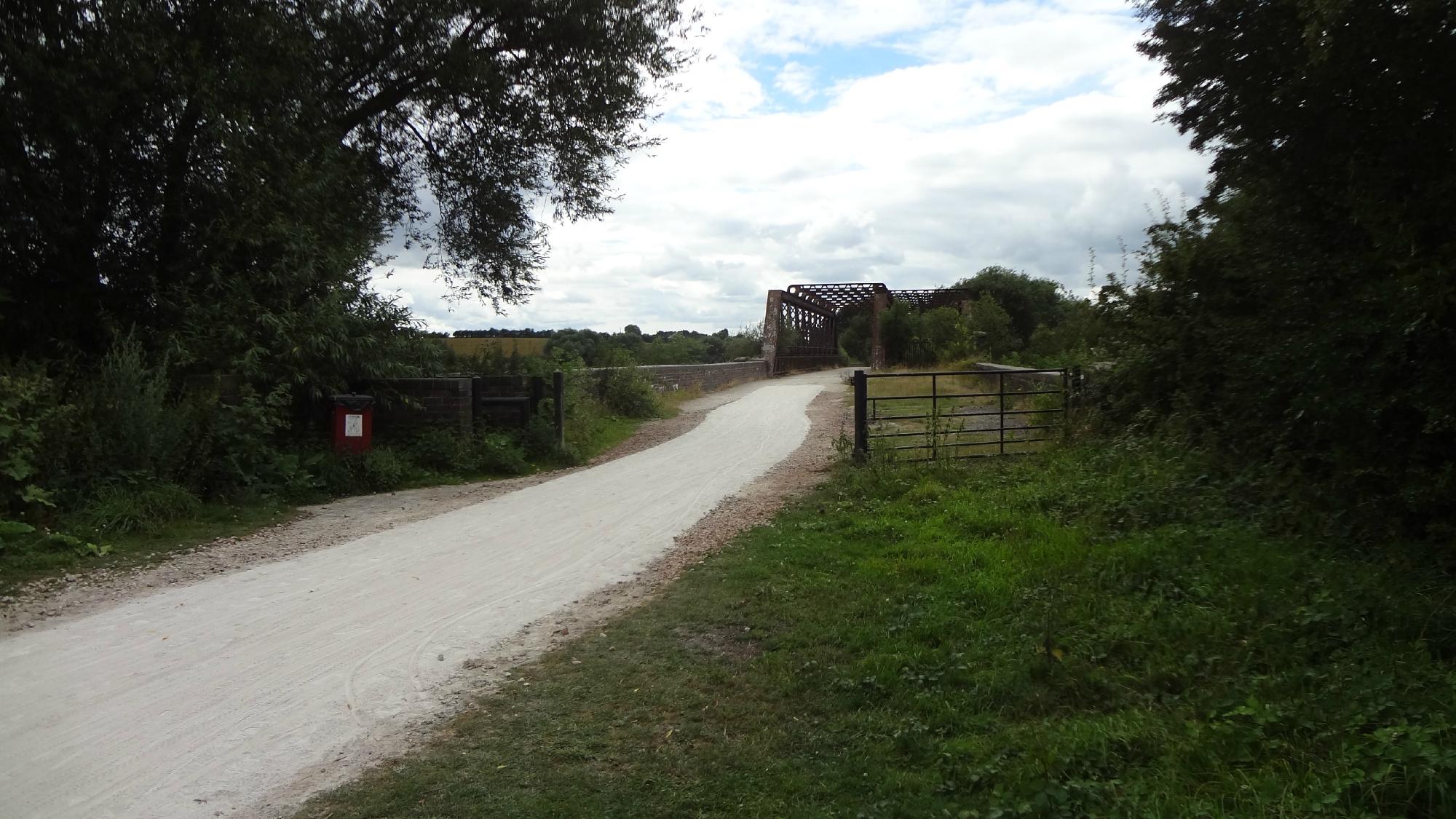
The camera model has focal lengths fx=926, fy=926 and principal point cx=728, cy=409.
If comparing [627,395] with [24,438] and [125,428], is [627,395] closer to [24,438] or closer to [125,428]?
[125,428]

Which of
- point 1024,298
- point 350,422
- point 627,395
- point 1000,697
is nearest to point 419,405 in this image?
point 350,422

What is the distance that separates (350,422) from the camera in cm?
1179

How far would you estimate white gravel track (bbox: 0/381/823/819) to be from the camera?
3.82 metres

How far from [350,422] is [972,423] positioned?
971 centimetres

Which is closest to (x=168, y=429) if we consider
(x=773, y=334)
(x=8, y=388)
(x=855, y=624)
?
(x=8, y=388)

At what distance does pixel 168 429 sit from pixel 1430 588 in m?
10.3

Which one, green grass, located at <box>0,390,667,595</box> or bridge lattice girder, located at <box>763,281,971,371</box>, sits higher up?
bridge lattice girder, located at <box>763,281,971,371</box>

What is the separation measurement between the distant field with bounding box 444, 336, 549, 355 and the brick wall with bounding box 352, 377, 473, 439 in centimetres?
332

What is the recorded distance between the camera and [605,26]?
13562mm

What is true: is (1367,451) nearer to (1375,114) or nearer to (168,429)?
(1375,114)

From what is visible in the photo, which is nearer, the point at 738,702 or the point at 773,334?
the point at 738,702

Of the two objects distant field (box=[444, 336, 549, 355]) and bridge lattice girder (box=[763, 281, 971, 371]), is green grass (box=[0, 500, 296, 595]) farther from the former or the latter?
bridge lattice girder (box=[763, 281, 971, 371])

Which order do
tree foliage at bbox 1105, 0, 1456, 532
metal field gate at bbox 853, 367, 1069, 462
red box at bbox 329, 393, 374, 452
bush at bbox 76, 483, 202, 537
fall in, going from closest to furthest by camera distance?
tree foliage at bbox 1105, 0, 1456, 532, bush at bbox 76, 483, 202, 537, red box at bbox 329, 393, 374, 452, metal field gate at bbox 853, 367, 1069, 462

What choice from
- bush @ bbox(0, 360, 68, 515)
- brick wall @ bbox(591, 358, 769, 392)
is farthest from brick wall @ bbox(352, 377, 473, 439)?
brick wall @ bbox(591, 358, 769, 392)
